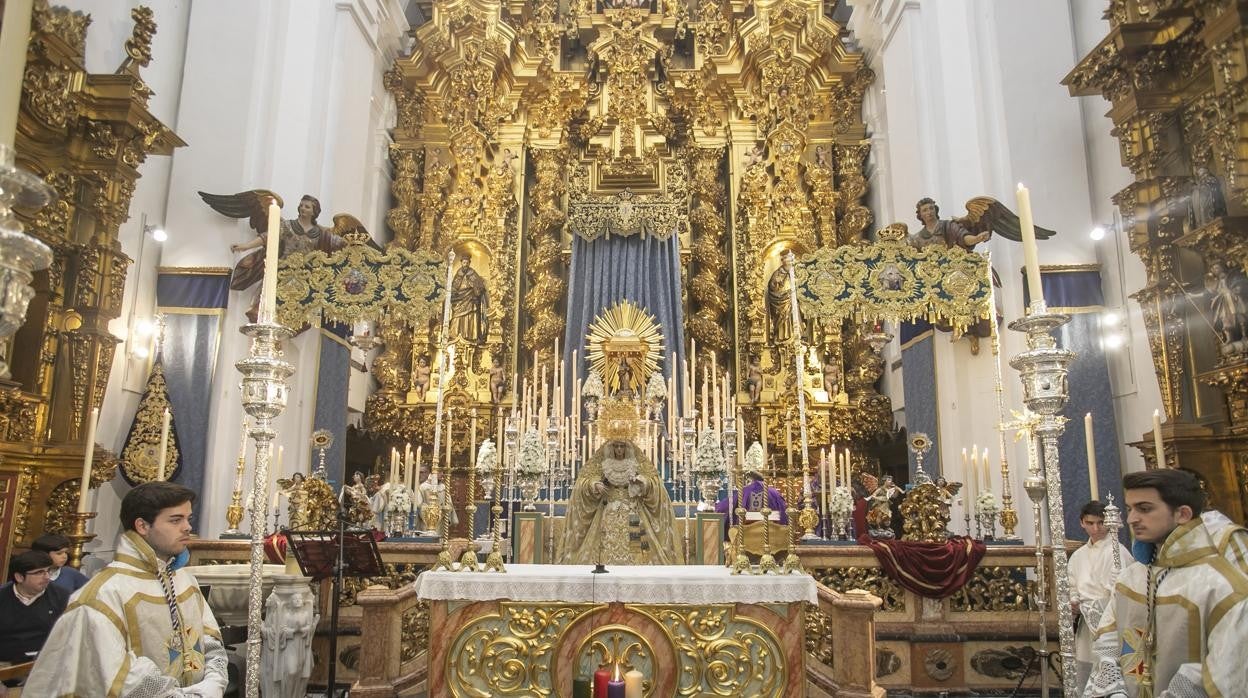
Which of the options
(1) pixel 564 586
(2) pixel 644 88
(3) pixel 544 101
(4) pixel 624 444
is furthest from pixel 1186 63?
(3) pixel 544 101

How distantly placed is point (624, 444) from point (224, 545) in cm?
401

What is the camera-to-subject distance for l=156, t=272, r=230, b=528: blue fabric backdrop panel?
30.6 feet

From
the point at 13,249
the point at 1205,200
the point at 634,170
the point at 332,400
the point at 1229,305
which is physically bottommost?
the point at 13,249

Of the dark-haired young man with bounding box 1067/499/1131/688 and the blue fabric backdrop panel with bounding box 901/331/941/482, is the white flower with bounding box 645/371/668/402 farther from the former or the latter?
the dark-haired young man with bounding box 1067/499/1131/688

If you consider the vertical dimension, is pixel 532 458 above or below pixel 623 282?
below

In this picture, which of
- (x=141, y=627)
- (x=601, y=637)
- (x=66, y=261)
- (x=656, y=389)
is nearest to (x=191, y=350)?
(x=66, y=261)

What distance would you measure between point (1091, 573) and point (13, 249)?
6.52m

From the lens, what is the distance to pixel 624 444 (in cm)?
710

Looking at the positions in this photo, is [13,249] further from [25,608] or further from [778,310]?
[778,310]

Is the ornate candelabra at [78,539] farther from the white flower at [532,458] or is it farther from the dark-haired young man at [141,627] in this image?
the dark-haired young man at [141,627]

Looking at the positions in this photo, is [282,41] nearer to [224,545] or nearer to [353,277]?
[353,277]

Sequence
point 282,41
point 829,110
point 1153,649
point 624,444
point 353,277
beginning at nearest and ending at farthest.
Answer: point 1153,649 < point 624,444 < point 353,277 < point 282,41 < point 829,110

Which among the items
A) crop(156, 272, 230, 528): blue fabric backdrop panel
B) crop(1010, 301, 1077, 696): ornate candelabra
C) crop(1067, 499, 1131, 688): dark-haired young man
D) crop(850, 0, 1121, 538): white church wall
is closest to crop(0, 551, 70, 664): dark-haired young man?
crop(156, 272, 230, 528): blue fabric backdrop panel

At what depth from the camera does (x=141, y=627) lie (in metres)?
Answer: 2.95
